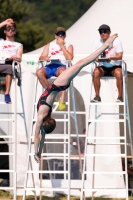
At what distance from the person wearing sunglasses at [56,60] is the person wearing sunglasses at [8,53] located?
0.48 meters

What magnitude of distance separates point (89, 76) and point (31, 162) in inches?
77.6

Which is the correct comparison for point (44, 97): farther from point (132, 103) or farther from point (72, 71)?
point (132, 103)

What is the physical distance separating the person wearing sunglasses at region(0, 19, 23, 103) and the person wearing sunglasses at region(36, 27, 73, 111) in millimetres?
481

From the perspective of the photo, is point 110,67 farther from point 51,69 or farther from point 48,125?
point 48,125

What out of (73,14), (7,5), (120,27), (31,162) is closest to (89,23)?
(120,27)

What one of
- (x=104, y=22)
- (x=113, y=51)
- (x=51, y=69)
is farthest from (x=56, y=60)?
(x=104, y=22)

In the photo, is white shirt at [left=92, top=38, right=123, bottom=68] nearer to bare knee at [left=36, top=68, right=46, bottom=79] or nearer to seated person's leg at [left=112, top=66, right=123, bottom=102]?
seated person's leg at [left=112, top=66, right=123, bottom=102]

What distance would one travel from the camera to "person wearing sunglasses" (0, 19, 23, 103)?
13.2 m

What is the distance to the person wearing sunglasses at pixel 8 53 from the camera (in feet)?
43.3

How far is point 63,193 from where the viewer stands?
1503 centimetres

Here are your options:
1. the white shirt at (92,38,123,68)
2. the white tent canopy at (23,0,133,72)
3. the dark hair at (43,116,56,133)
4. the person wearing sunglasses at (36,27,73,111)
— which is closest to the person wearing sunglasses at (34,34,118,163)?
the dark hair at (43,116,56,133)

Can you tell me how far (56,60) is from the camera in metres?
13.1

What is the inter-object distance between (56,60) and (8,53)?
3.21 feet

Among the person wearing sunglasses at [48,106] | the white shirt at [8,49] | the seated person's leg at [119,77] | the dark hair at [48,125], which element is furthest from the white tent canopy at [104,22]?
the dark hair at [48,125]
